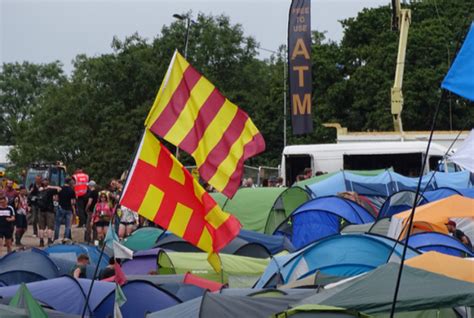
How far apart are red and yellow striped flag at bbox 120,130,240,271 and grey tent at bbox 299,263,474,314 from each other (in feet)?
4.99

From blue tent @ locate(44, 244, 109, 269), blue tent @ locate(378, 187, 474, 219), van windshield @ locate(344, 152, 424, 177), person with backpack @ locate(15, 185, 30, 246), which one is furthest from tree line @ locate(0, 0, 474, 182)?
blue tent @ locate(44, 244, 109, 269)

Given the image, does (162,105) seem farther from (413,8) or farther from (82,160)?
(82,160)

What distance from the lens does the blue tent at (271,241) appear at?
2036 centimetres

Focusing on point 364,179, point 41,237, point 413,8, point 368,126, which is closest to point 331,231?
point 364,179

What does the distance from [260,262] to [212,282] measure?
6.99 ft

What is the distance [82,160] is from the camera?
5853 centimetres

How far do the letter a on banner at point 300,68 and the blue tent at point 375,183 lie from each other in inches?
165

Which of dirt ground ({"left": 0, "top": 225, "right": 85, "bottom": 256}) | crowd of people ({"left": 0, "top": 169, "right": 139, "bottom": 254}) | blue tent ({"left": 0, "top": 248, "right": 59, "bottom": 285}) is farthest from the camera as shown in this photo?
dirt ground ({"left": 0, "top": 225, "right": 85, "bottom": 256})

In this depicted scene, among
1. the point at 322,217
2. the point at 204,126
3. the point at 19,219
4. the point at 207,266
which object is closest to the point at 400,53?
the point at 322,217

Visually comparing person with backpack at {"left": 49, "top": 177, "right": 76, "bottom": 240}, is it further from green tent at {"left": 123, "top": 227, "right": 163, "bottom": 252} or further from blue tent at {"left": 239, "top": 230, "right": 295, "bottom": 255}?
blue tent at {"left": 239, "top": 230, "right": 295, "bottom": 255}

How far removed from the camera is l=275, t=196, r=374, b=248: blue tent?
22.4 metres

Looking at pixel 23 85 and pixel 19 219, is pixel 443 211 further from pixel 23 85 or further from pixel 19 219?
pixel 23 85

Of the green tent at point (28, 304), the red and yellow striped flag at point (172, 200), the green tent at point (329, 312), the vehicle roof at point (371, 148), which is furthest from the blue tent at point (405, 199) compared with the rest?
the green tent at point (329, 312)

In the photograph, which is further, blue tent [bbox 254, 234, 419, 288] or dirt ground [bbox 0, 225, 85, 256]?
dirt ground [bbox 0, 225, 85, 256]
